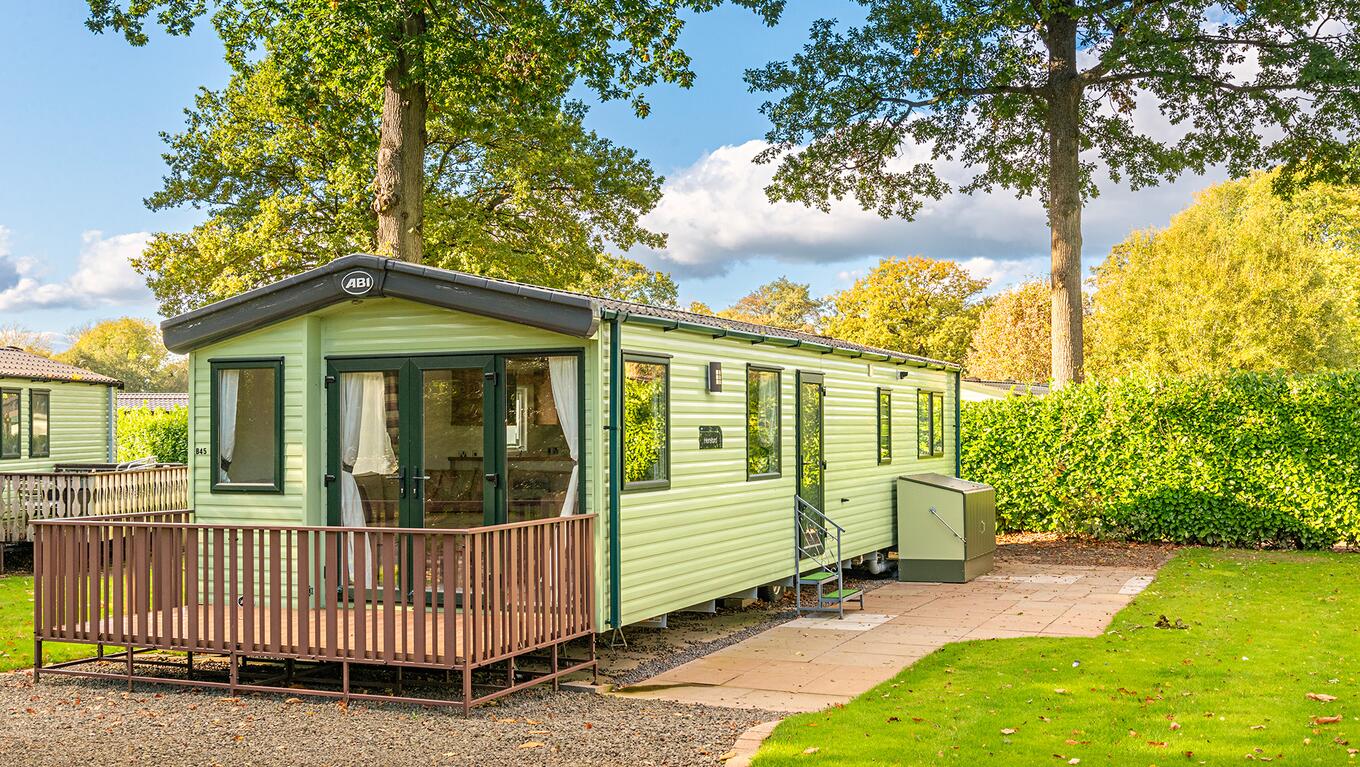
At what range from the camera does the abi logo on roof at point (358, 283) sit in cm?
862

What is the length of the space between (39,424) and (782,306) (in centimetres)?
5985

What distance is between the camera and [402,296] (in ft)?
28.2

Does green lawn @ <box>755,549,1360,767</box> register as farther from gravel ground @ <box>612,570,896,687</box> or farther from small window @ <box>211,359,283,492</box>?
small window @ <box>211,359,283,492</box>

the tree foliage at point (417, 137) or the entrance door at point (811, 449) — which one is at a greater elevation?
the tree foliage at point (417, 137)

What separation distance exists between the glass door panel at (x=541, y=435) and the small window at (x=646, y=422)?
1.29 ft

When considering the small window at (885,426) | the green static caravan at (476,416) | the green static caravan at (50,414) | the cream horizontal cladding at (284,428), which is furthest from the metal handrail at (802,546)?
the green static caravan at (50,414)

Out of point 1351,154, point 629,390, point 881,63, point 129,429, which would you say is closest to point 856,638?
point 629,390

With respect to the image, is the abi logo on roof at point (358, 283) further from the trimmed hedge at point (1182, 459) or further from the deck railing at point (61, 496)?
the trimmed hedge at point (1182, 459)

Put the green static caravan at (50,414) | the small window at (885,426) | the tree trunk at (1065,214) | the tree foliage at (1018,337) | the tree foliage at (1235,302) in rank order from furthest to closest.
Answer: the tree foliage at (1018,337) → the tree foliage at (1235,302) → the tree trunk at (1065,214) → the green static caravan at (50,414) → the small window at (885,426)

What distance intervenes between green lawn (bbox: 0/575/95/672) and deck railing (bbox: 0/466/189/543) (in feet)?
5.87

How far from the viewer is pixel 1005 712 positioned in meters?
6.79

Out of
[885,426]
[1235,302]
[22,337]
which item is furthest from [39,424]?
[22,337]

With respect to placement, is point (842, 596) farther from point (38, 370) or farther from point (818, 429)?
point (38, 370)

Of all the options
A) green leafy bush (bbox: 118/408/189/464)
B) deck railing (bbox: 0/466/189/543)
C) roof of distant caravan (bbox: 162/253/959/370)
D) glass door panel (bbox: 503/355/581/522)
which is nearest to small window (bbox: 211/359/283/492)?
roof of distant caravan (bbox: 162/253/959/370)
